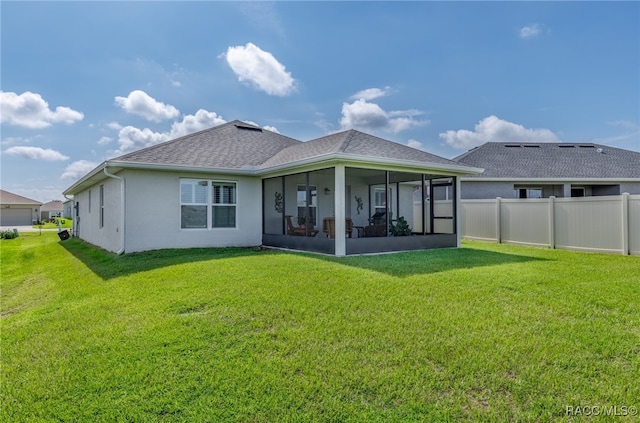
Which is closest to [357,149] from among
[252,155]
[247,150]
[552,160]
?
[252,155]

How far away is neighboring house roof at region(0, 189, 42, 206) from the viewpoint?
42269 mm

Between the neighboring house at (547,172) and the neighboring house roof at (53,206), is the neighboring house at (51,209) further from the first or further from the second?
the neighboring house at (547,172)

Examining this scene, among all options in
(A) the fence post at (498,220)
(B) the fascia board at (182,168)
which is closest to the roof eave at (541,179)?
(A) the fence post at (498,220)

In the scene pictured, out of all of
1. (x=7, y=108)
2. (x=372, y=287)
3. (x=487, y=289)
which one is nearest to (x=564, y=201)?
(x=487, y=289)

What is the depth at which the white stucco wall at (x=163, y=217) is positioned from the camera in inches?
439

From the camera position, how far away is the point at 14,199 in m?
43.4

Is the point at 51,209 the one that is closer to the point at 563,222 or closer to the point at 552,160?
the point at 552,160

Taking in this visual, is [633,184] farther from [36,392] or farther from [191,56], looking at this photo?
[36,392]

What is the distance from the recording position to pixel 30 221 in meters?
45.5

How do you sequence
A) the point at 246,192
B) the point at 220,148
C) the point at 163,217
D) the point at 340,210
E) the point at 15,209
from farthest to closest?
the point at 15,209 < the point at 220,148 < the point at 246,192 < the point at 163,217 < the point at 340,210

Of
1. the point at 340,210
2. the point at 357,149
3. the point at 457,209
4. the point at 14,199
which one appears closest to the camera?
the point at 340,210

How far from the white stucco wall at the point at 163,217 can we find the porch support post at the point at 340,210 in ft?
14.0

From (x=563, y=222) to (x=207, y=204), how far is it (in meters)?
11.9

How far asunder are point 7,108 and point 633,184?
30.1 metres
